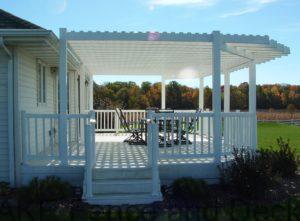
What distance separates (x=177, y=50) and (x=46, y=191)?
14.8ft

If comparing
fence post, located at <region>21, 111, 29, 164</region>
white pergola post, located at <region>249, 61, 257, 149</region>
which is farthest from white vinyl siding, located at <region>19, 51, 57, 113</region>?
white pergola post, located at <region>249, 61, 257, 149</region>

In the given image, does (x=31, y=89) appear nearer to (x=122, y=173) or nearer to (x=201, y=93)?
(x=122, y=173)

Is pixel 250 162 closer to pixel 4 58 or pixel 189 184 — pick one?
pixel 189 184

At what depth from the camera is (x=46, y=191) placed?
24.8ft

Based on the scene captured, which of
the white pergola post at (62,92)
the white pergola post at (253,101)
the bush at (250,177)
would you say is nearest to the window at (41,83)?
the white pergola post at (62,92)

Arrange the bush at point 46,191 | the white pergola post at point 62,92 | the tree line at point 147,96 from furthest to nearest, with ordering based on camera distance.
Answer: the tree line at point 147,96, the white pergola post at point 62,92, the bush at point 46,191

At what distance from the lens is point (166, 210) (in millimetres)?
7363

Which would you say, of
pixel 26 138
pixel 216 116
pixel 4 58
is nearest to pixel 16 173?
pixel 26 138

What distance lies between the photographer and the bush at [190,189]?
784 cm

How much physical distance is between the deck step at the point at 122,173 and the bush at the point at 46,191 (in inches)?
23.6

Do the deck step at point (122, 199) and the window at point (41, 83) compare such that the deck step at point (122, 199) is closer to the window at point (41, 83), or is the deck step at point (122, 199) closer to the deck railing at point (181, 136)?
the deck railing at point (181, 136)

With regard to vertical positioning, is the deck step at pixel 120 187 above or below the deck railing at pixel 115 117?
below

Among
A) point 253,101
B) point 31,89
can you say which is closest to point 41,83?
point 31,89

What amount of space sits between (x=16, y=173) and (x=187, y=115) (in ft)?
11.3
